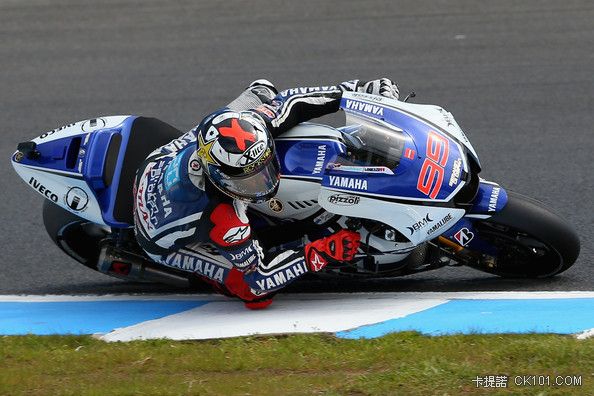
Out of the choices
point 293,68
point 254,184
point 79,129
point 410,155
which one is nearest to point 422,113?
point 410,155

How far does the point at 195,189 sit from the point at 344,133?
80cm

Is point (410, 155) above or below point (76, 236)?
above

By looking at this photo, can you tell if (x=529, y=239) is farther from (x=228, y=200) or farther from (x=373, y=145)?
(x=228, y=200)

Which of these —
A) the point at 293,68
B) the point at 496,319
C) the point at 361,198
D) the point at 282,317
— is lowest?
the point at 282,317

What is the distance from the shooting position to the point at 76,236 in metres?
6.24

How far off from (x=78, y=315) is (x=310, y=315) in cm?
133

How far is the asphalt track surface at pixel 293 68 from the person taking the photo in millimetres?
7391

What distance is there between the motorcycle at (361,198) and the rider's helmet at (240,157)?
1.10 ft

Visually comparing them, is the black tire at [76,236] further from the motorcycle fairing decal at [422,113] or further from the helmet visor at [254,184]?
the motorcycle fairing decal at [422,113]

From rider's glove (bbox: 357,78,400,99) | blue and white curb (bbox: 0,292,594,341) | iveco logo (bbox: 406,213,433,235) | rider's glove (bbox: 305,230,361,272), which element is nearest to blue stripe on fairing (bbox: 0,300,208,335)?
blue and white curb (bbox: 0,292,594,341)

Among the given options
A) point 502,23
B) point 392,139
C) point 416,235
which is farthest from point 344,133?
point 502,23

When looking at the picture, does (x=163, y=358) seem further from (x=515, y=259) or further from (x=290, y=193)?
(x=515, y=259)

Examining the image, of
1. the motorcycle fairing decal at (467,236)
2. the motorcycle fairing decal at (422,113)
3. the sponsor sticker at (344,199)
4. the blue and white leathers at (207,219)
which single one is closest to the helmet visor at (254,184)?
the blue and white leathers at (207,219)

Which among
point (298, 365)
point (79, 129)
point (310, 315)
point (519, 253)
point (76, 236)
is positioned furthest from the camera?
point (76, 236)
